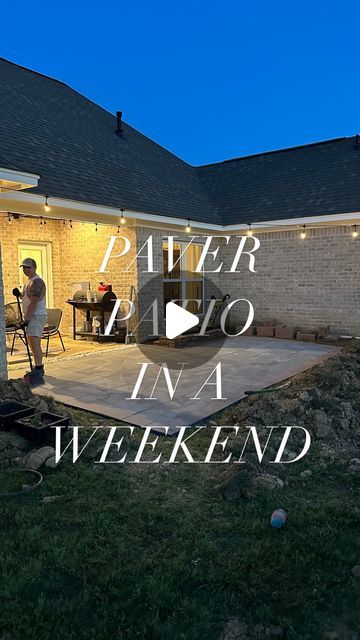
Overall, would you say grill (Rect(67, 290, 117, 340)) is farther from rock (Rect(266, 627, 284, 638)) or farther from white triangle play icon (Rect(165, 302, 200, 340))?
rock (Rect(266, 627, 284, 638))

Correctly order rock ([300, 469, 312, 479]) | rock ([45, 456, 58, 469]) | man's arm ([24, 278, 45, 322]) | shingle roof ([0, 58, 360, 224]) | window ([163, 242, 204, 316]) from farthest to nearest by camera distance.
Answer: window ([163, 242, 204, 316])
shingle roof ([0, 58, 360, 224])
man's arm ([24, 278, 45, 322])
rock ([45, 456, 58, 469])
rock ([300, 469, 312, 479])

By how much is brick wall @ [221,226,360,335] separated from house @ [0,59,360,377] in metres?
0.03

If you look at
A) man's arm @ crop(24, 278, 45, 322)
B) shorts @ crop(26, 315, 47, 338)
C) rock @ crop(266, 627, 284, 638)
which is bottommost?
rock @ crop(266, 627, 284, 638)

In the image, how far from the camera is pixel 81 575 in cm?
257

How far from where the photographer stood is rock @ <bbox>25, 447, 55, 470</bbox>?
3.95 meters

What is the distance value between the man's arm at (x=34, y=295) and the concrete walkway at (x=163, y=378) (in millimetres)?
1050

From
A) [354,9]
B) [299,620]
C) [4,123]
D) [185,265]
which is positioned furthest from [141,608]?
[354,9]

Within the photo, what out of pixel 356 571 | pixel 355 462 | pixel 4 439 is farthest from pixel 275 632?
pixel 4 439

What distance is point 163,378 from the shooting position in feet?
22.8

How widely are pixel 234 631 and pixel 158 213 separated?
29.1ft

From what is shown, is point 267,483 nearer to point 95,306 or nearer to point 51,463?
point 51,463

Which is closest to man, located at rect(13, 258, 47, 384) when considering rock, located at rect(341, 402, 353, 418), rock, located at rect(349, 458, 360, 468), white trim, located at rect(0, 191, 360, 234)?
white trim, located at rect(0, 191, 360, 234)

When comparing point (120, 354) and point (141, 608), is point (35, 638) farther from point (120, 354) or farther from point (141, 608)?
point (120, 354)

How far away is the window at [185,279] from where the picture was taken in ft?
37.8
